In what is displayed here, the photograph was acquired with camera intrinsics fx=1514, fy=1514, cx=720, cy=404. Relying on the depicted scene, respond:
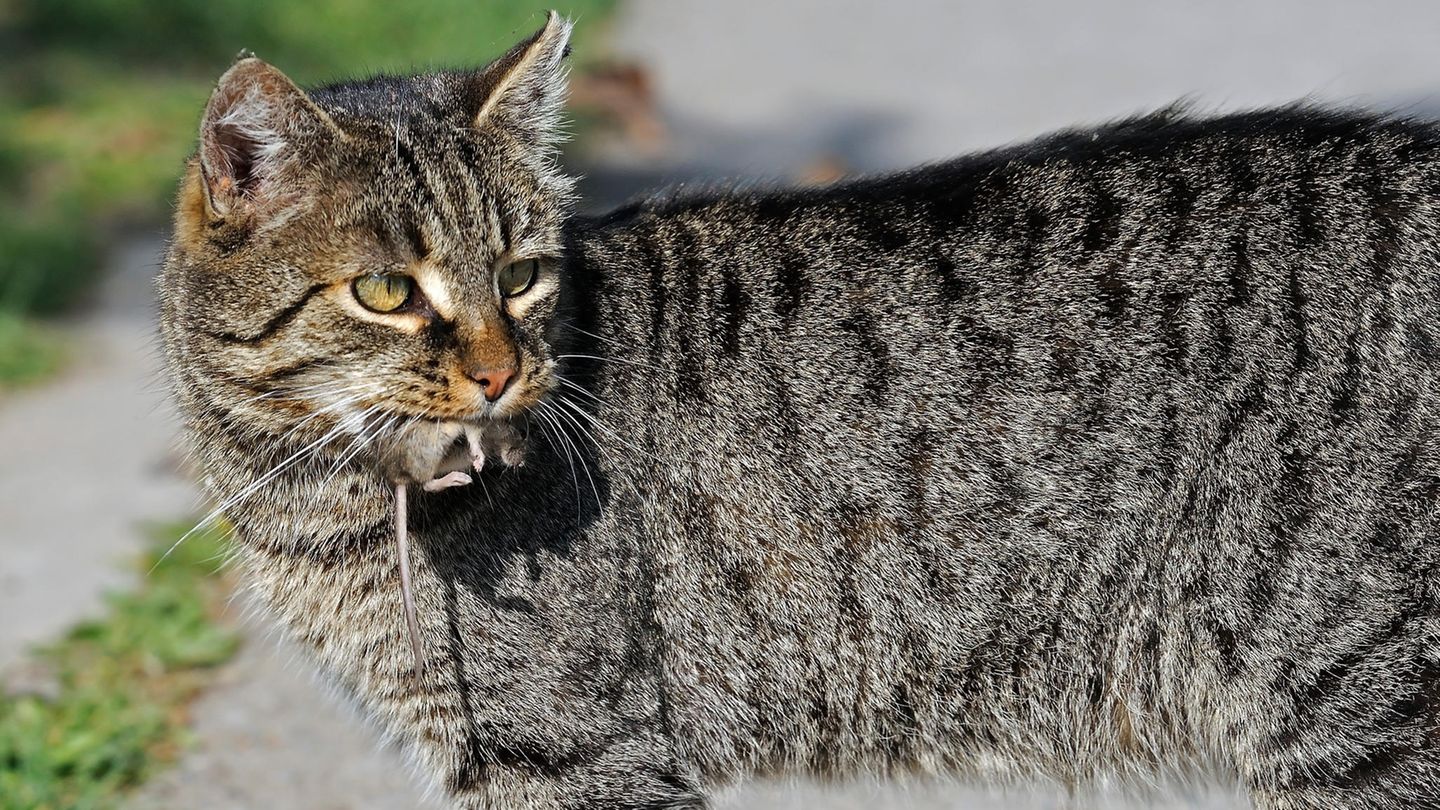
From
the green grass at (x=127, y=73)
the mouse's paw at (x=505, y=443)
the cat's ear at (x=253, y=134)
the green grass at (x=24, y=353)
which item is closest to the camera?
the cat's ear at (x=253, y=134)

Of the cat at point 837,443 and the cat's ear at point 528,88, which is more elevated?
the cat's ear at point 528,88

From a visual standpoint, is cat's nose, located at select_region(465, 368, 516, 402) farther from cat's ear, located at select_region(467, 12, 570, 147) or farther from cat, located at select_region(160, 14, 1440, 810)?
cat's ear, located at select_region(467, 12, 570, 147)

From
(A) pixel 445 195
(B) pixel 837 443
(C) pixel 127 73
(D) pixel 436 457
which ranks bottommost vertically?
(B) pixel 837 443

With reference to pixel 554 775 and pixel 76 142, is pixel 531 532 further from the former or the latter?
pixel 76 142

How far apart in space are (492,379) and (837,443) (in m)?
0.79

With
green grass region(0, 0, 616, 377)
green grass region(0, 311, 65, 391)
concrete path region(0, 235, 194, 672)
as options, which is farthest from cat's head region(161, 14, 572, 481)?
green grass region(0, 0, 616, 377)

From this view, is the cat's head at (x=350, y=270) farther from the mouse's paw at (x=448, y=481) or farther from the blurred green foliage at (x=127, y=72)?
the blurred green foliage at (x=127, y=72)

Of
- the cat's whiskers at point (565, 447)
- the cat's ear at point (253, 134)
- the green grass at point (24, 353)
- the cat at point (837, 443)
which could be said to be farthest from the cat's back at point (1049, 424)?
the green grass at point (24, 353)

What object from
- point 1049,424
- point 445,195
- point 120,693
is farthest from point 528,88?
point 120,693

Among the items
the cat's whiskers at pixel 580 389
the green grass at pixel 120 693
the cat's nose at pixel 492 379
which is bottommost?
the green grass at pixel 120 693

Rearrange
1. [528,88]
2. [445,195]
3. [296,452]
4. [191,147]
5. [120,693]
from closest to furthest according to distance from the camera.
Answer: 1. [445,195]
2. [296,452]
3. [528,88]
4. [120,693]
5. [191,147]

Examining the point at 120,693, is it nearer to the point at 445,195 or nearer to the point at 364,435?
the point at 364,435

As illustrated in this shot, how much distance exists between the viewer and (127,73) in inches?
404

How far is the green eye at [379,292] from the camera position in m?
2.88
